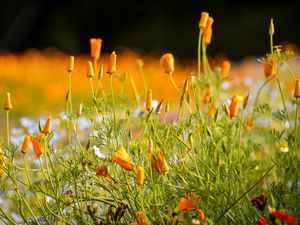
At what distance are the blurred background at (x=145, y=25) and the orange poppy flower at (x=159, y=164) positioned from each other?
37.7 feet

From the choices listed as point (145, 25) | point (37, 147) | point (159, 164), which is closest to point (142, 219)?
point (159, 164)

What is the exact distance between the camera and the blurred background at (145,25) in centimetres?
1355

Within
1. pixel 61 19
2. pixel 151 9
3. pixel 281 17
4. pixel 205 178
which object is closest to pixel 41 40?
pixel 61 19

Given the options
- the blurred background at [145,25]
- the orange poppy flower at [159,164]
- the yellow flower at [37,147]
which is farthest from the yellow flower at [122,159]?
the blurred background at [145,25]

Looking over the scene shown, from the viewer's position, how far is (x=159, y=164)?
2076mm

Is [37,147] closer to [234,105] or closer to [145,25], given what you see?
[234,105]

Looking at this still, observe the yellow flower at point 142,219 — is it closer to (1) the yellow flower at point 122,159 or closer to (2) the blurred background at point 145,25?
(1) the yellow flower at point 122,159

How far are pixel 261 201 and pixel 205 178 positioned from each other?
0.31 m

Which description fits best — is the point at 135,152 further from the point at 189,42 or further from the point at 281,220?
the point at 189,42

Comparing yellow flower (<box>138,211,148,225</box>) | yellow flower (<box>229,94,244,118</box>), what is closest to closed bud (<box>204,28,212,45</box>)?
yellow flower (<box>229,94,244,118</box>)

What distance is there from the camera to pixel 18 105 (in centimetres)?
751

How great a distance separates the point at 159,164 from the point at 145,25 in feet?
40.1

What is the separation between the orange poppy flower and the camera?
6.78 feet

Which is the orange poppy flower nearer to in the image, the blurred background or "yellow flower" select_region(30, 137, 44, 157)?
"yellow flower" select_region(30, 137, 44, 157)
